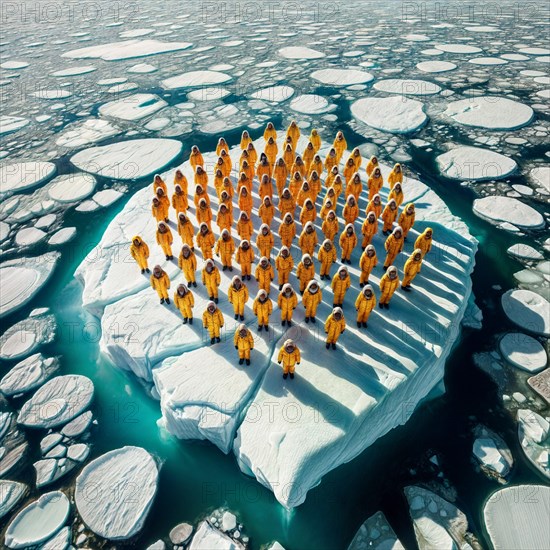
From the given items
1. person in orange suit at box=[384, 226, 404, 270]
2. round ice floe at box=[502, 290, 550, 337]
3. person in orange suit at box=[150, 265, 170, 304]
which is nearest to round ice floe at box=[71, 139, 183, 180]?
person in orange suit at box=[150, 265, 170, 304]

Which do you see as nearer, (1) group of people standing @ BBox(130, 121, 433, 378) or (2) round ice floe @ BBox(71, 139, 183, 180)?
(1) group of people standing @ BBox(130, 121, 433, 378)

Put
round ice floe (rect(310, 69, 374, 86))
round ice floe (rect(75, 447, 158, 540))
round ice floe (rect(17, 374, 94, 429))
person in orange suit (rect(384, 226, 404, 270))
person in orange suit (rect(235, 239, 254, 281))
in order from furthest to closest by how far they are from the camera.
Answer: round ice floe (rect(310, 69, 374, 86))
person in orange suit (rect(384, 226, 404, 270))
person in orange suit (rect(235, 239, 254, 281))
round ice floe (rect(17, 374, 94, 429))
round ice floe (rect(75, 447, 158, 540))

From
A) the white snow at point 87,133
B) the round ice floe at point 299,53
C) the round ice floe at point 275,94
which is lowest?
the round ice floe at point 275,94

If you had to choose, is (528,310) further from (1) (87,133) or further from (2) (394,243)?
(1) (87,133)

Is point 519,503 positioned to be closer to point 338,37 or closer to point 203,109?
point 203,109

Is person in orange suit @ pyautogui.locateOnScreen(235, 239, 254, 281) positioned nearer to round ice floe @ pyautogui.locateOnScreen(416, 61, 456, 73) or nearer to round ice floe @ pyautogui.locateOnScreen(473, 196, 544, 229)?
round ice floe @ pyautogui.locateOnScreen(473, 196, 544, 229)

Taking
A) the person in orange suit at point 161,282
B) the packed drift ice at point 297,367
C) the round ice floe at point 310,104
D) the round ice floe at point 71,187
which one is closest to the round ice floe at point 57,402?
the packed drift ice at point 297,367

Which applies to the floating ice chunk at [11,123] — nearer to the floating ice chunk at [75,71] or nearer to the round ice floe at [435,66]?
the floating ice chunk at [75,71]
